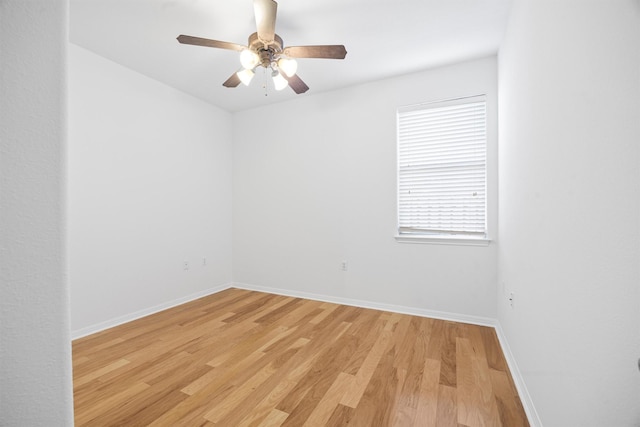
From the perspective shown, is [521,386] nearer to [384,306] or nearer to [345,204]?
[384,306]

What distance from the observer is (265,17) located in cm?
174

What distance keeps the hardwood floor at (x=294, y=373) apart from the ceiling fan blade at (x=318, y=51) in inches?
89.7

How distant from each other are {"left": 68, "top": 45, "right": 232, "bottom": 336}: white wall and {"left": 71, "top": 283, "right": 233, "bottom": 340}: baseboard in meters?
0.02

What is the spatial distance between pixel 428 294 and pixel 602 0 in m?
2.61

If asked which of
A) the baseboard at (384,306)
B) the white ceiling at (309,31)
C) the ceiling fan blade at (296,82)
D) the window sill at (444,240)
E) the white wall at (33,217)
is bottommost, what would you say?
the baseboard at (384,306)

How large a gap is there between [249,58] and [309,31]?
0.67 m

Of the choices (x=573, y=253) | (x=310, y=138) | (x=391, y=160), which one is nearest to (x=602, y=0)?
(x=573, y=253)

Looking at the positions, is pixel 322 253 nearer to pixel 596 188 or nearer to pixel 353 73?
pixel 353 73

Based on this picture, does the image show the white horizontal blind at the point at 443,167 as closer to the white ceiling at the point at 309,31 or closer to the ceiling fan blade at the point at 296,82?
the white ceiling at the point at 309,31

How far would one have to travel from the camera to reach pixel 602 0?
834 millimetres

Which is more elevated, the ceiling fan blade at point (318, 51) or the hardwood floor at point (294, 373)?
the ceiling fan blade at point (318, 51)

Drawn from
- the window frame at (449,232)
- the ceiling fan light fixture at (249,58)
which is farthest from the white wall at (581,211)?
the ceiling fan light fixture at (249,58)

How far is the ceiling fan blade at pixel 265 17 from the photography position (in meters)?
1.66

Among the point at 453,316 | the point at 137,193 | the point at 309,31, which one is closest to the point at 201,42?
the point at 309,31
